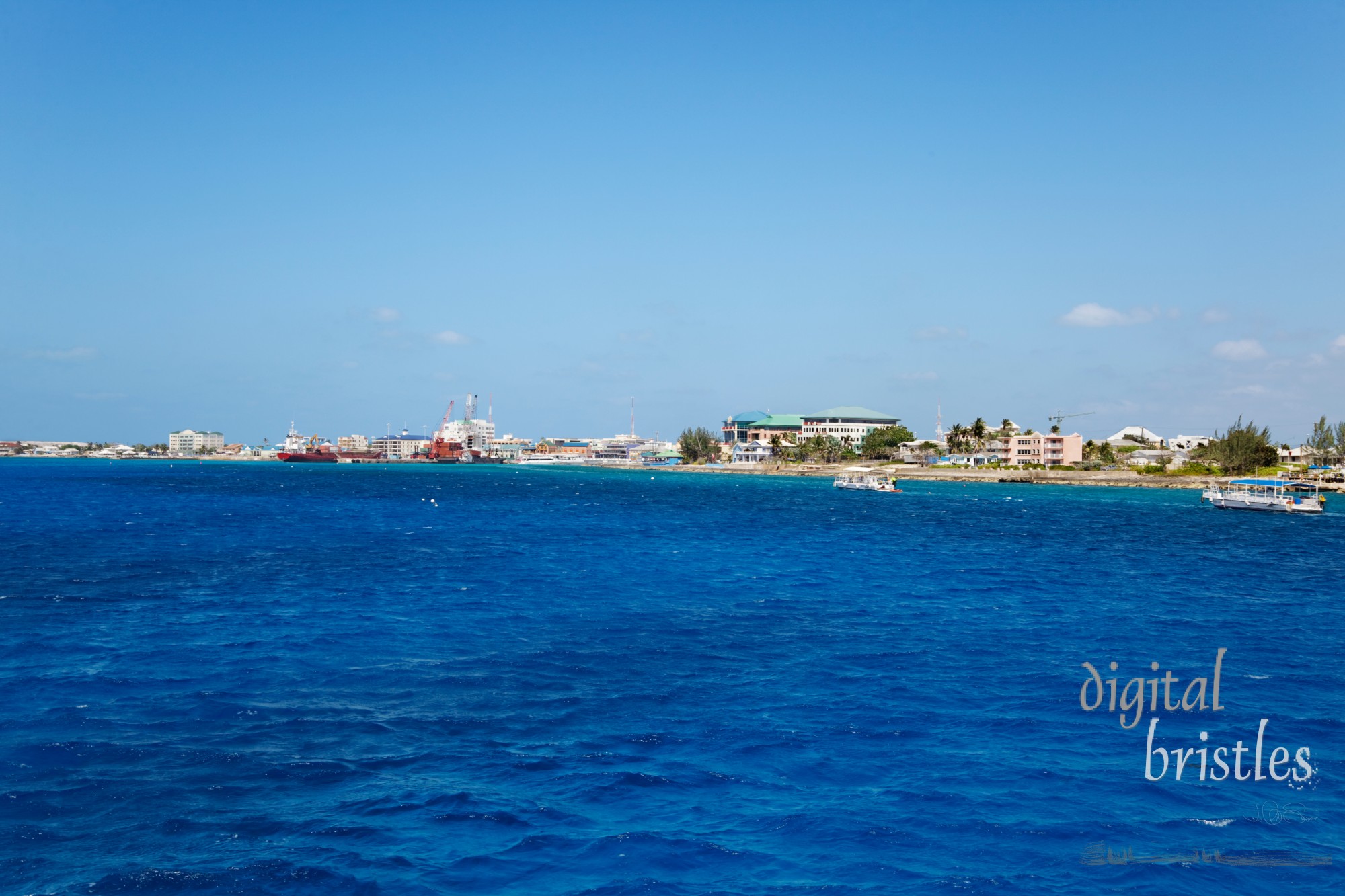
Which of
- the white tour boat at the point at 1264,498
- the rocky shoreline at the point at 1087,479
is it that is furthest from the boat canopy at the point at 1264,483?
the rocky shoreline at the point at 1087,479

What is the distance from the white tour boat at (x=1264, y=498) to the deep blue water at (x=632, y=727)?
6682 centimetres

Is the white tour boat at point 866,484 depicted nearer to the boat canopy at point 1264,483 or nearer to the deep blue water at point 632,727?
the boat canopy at point 1264,483

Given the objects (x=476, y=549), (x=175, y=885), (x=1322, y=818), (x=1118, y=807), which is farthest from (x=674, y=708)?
(x=476, y=549)

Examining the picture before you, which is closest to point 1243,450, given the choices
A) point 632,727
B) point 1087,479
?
point 1087,479

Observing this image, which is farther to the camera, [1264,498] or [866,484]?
[866,484]

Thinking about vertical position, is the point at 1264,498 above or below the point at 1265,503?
above

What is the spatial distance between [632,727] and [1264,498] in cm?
11401

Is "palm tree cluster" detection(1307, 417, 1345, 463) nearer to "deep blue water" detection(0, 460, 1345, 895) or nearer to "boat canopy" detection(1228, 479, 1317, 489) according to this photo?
"boat canopy" detection(1228, 479, 1317, 489)

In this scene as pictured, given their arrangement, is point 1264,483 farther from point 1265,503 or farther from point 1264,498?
point 1265,503

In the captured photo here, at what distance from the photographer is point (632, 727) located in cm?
1995

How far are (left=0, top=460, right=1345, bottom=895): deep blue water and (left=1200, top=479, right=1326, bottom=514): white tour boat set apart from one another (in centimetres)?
6682

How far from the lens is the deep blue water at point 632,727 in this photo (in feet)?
44.8

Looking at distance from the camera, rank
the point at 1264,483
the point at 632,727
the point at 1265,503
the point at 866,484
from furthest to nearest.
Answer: the point at 866,484
the point at 1264,483
the point at 1265,503
the point at 632,727

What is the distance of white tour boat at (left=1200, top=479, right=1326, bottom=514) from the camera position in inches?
4131
